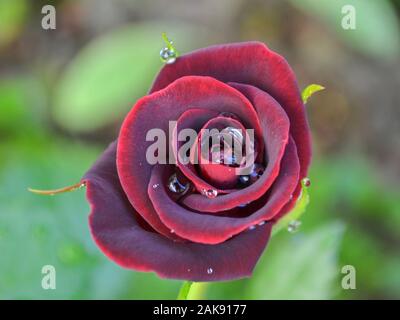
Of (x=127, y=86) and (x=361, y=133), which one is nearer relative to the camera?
(x=127, y=86)

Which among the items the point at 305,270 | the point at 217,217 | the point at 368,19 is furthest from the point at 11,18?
the point at 217,217

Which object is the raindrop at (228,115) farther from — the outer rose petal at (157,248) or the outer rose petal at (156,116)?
the outer rose petal at (157,248)

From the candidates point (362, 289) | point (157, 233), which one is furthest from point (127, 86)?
point (157, 233)

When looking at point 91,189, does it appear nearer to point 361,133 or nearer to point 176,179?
Answer: point 176,179

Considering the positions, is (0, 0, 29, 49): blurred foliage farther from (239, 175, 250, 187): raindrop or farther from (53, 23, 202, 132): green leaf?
(239, 175, 250, 187): raindrop

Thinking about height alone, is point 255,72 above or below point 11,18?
below

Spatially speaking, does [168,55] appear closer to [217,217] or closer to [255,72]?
[255,72]
